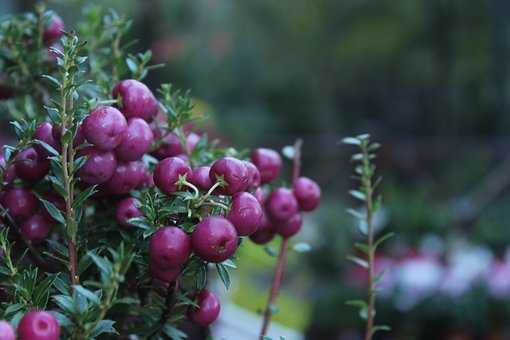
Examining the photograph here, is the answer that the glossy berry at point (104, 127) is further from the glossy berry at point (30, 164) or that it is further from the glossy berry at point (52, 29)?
the glossy berry at point (52, 29)

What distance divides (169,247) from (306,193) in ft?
0.94

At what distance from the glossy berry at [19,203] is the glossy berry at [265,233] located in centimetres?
23

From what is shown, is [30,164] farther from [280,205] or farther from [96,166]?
[280,205]

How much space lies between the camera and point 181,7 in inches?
392

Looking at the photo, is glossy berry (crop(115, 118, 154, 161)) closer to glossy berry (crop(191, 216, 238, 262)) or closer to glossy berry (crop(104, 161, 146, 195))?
glossy berry (crop(104, 161, 146, 195))

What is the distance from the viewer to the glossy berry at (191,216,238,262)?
0.49 m

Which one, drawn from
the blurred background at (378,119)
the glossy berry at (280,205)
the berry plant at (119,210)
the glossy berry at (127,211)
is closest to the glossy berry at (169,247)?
the berry plant at (119,210)

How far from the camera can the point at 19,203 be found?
615mm

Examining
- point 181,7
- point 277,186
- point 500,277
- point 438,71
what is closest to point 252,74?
point 181,7

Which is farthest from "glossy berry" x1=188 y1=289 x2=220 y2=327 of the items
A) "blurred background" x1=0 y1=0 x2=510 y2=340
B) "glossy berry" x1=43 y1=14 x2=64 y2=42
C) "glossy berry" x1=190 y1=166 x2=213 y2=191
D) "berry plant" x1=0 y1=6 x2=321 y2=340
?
"blurred background" x1=0 y1=0 x2=510 y2=340

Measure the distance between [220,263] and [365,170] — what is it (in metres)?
0.23

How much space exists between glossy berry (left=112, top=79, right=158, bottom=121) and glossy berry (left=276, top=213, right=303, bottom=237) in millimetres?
211

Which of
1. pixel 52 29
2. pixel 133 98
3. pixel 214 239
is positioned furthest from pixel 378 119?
pixel 214 239

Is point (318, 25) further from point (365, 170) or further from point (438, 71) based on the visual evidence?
point (365, 170)
